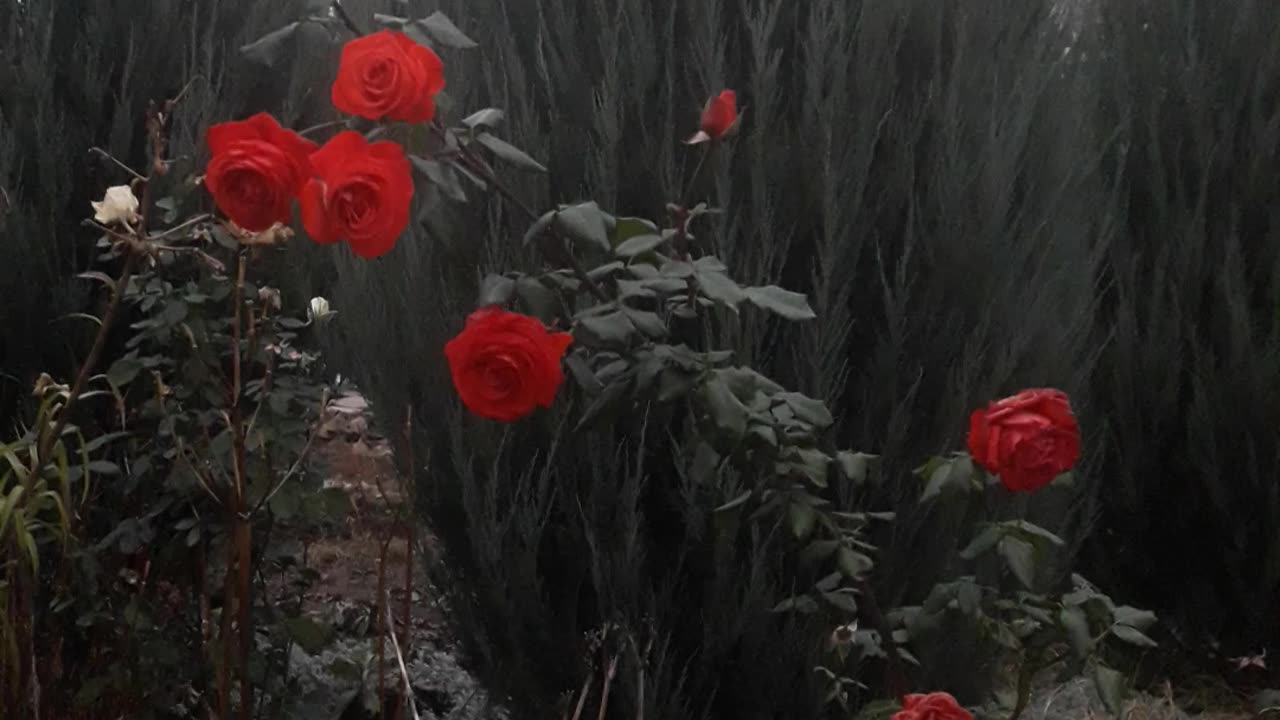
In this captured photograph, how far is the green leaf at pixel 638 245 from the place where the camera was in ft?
5.37

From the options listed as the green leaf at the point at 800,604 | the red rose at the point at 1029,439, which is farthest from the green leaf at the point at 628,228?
the green leaf at the point at 800,604

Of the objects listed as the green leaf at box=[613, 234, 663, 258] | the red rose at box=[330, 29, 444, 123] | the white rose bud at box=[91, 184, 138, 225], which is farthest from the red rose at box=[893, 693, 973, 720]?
the white rose bud at box=[91, 184, 138, 225]

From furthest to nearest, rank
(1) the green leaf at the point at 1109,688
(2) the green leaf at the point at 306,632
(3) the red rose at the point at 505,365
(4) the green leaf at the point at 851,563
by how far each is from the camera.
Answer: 1. (2) the green leaf at the point at 306,632
2. (1) the green leaf at the point at 1109,688
3. (4) the green leaf at the point at 851,563
4. (3) the red rose at the point at 505,365

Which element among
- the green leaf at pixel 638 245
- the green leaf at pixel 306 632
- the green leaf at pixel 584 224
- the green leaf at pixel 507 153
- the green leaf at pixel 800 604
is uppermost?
the green leaf at pixel 507 153

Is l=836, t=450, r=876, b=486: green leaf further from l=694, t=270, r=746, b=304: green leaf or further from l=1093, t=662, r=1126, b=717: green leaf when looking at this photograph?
l=1093, t=662, r=1126, b=717: green leaf

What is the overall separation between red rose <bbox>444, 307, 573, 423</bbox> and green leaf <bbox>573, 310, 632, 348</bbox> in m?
0.11

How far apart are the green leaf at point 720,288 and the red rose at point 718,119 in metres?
0.18

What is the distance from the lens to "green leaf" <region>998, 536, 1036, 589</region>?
5.92ft

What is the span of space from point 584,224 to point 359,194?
28 cm

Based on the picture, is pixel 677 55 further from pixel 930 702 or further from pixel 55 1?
pixel 55 1

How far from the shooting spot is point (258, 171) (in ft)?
5.02

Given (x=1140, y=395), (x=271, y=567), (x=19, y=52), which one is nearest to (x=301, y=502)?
(x=271, y=567)

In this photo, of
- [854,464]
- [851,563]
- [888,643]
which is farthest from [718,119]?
[888,643]

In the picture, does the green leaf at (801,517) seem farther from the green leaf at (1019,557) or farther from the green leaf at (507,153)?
the green leaf at (507,153)
